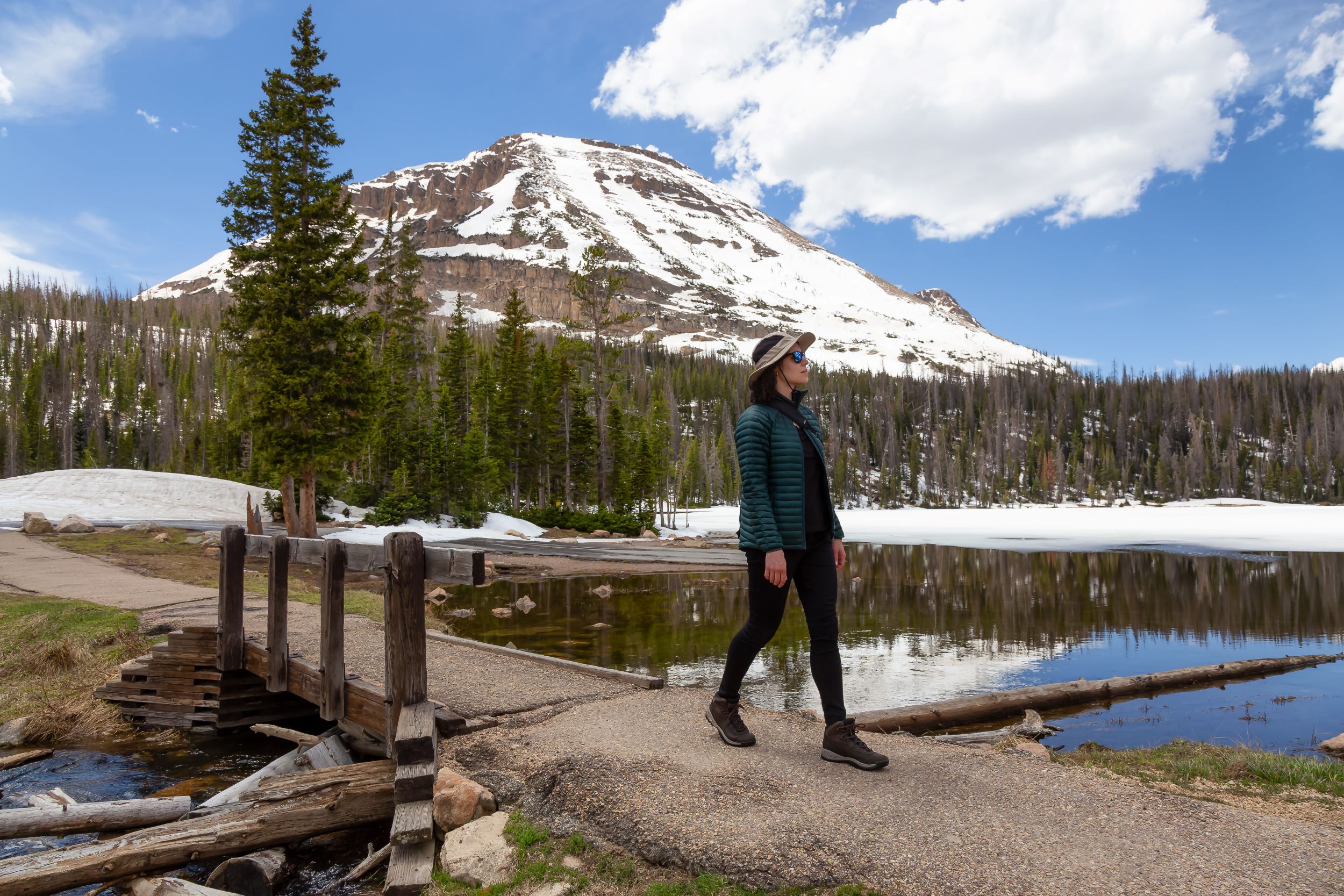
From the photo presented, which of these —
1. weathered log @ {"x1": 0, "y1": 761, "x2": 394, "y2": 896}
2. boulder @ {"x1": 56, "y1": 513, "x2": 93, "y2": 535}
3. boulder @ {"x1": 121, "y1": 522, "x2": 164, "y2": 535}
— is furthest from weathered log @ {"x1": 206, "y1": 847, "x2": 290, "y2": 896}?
boulder @ {"x1": 56, "y1": 513, "x2": 93, "y2": 535}

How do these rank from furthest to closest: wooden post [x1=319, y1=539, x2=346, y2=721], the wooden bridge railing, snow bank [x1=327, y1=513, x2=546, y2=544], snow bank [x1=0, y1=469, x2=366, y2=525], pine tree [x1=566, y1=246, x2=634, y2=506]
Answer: pine tree [x1=566, y1=246, x2=634, y2=506] → snow bank [x1=0, y1=469, x2=366, y2=525] → snow bank [x1=327, y1=513, x2=546, y2=544] → wooden post [x1=319, y1=539, x2=346, y2=721] → the wooden bridge railing

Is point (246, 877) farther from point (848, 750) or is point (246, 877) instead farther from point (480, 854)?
point (848, 750)

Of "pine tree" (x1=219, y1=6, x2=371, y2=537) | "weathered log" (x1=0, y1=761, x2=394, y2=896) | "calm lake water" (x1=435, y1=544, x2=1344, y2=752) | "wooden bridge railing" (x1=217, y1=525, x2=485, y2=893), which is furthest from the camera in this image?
"pine tree" (x1=219, y1=6, x2=371, y2=537)

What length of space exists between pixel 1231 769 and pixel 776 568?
3.73 meters

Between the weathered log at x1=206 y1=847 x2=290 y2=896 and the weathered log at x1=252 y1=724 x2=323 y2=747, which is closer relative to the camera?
the weathered log at x1=206 y1=847 x2=290 y2=896

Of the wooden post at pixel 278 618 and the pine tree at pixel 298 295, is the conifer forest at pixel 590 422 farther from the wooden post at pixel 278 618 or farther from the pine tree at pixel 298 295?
the wooden post at pixel 278 618

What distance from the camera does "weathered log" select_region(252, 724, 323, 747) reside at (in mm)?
6544

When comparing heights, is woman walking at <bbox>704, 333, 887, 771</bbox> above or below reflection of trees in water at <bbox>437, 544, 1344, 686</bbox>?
above

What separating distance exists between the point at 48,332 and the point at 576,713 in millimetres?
137235

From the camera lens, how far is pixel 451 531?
34.0 m

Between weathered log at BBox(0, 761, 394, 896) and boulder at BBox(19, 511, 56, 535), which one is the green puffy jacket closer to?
weathered log at BBox(0, 761, 394, 896)

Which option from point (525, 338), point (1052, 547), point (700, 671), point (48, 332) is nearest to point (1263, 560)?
point (1052, 547)

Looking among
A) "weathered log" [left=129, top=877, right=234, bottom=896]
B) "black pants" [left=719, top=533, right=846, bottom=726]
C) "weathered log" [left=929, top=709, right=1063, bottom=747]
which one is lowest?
"weathered log" [left=929, top=709, right=1063, bottom=747]

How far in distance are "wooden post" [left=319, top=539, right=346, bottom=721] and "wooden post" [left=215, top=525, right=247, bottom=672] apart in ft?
6.59
